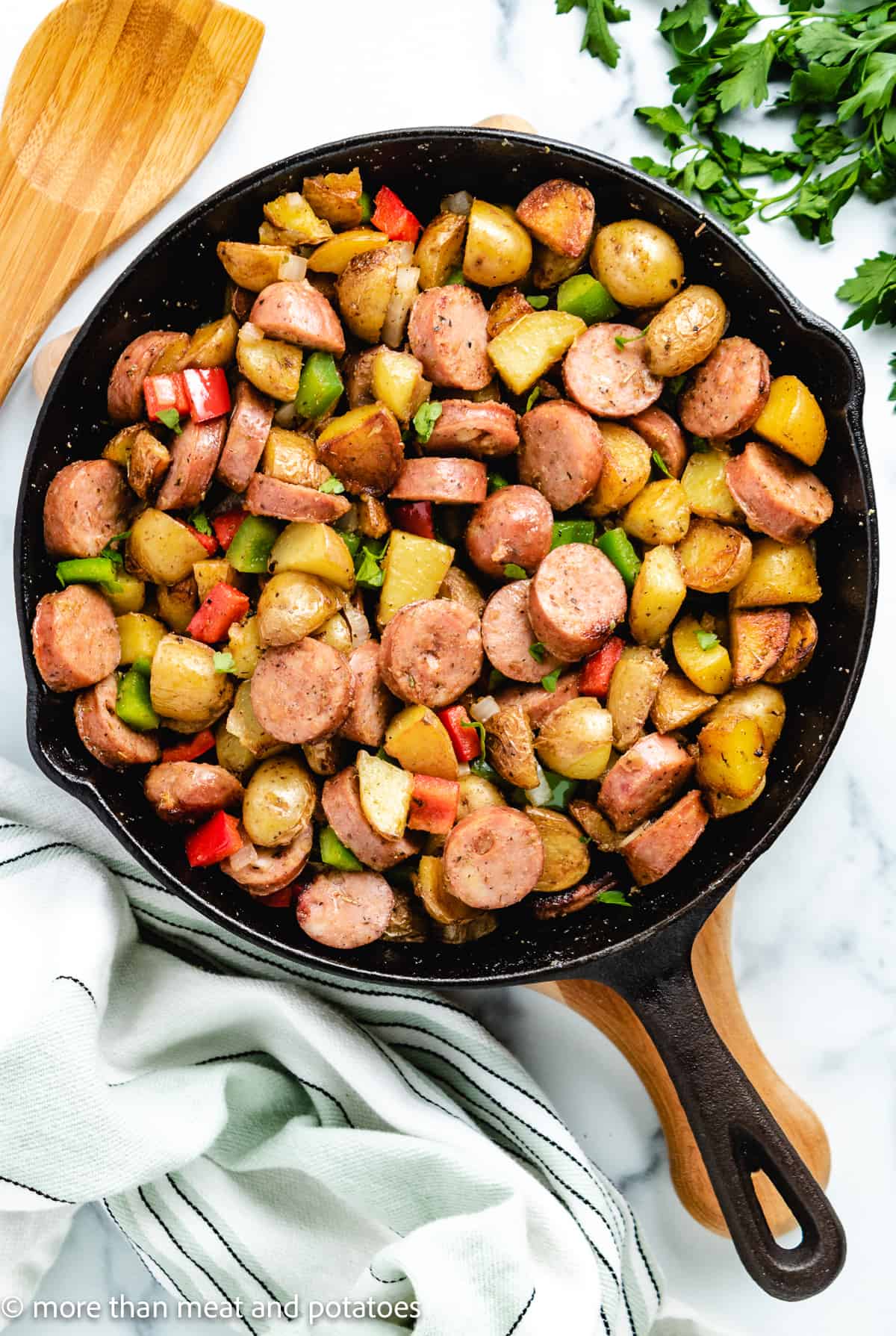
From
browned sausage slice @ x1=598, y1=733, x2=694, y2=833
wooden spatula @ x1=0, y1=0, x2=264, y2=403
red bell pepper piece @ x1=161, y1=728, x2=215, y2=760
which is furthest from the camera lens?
wooden spatula @ x1=0, y1=0, x2=264, y2=403

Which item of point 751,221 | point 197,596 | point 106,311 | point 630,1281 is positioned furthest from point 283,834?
point 751,221

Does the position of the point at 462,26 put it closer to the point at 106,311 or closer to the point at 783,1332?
the point at 106,311

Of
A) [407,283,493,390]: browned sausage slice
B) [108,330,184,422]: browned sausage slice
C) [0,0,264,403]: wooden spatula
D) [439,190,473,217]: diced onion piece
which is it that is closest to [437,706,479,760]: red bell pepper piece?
[407,283,493,390]: browned sausage slice

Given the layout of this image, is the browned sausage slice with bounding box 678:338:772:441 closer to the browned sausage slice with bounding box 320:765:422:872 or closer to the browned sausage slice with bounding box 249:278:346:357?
the browned sausage slice with bounding box 249:278:346:357

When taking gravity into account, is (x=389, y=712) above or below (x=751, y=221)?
below

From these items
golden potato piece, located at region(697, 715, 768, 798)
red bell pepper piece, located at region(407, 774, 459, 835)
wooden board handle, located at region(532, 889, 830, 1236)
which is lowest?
wooden board handle, located at region(532, 889, 830, 1236)

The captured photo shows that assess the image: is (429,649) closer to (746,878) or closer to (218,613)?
(218,613)

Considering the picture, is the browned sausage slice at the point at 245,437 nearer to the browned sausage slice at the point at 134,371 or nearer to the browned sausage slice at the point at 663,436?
the browned sausage slice at the point at 134,371
